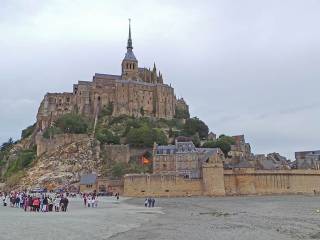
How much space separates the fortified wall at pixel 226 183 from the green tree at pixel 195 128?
904 inches

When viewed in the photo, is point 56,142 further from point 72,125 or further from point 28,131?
point 28,131

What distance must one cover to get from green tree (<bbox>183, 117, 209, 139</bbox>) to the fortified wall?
22955mm

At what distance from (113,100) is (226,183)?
35.1 meters

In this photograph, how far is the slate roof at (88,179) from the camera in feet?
204

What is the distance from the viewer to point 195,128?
84000 millimetres

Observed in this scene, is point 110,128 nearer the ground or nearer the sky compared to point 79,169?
nearer the sky

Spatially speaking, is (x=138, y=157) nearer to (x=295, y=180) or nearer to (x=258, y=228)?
(x=295, y=180)

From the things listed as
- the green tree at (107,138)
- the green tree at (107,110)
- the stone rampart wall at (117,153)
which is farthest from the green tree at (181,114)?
the stone rampart wall at (117,153)

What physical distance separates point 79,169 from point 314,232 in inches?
2151

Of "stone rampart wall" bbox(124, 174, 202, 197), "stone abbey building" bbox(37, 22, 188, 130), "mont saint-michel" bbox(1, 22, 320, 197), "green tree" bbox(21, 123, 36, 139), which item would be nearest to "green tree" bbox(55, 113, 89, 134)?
"mont saint-michel" bbox(1, 22, 320, 197)

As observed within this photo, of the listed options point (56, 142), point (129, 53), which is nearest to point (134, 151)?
point (56, 142)

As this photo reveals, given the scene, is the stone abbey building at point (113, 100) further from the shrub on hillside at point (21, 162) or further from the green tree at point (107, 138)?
the green tree at point (107, 138)

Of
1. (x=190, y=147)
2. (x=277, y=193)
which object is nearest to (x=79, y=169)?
(x=190, y=147)

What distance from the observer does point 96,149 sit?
7288 cm
